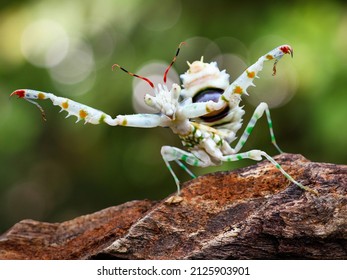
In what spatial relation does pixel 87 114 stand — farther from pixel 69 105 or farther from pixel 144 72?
pixel 144 72

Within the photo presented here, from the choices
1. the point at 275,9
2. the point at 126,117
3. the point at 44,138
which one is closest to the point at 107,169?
the point at 44,138

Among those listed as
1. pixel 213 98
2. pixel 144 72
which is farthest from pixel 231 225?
pixel 144 72

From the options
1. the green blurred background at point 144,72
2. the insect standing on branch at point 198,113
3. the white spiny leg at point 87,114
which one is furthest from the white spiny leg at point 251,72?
the green blurred background at point 144,72

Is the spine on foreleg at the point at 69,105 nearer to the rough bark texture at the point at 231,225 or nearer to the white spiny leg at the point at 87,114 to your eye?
the white spiny leg at the point at 87,114

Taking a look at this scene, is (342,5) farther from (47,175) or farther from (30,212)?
(30,212)

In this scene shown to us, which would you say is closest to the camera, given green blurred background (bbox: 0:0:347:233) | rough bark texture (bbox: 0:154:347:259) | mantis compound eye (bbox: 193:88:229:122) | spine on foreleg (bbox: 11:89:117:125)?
rough bark texture (bbox: 0:154:347:259)

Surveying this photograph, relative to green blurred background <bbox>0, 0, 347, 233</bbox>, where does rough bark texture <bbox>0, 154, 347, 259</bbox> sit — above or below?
below

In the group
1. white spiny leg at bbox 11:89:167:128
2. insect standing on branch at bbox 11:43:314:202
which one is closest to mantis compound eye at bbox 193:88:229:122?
insect standing on branch at bbox 11:43:314:202

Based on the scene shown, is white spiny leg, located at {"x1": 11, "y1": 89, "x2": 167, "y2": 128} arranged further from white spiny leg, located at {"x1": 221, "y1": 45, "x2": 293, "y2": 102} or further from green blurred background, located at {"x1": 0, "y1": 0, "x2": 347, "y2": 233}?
green blurred background, located at {"x1": 0, "y1": 0, "x2": 347, "y2": 233}
